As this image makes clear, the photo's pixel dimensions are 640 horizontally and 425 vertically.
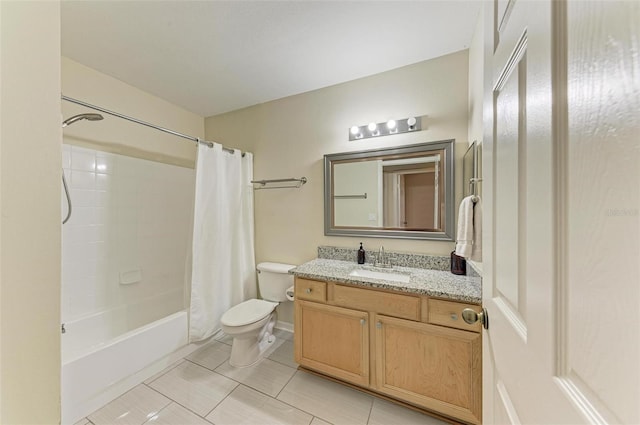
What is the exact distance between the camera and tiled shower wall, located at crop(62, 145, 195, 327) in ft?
5.98

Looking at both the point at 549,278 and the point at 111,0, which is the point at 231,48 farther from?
the point at 549,278

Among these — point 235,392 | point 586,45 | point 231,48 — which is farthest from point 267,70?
point 235,392

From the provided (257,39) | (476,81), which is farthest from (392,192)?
(257,39)

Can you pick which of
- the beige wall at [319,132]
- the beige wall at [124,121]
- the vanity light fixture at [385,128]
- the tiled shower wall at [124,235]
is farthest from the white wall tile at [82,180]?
the vanity light fixture at [385,128]

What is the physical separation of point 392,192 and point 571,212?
Answer: 63.2 inches

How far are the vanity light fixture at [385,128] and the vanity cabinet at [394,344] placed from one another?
4.13 feet

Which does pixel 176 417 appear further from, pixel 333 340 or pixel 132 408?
pixel 333 340

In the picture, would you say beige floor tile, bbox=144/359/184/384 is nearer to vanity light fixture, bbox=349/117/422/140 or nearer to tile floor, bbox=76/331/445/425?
tile floor, bbox=76/331/445/425

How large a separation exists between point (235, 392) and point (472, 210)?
1939mm

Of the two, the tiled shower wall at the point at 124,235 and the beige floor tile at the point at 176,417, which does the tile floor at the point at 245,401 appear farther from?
the tiled shower wall at the point at 124,235

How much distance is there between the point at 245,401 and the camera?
4.97 feet

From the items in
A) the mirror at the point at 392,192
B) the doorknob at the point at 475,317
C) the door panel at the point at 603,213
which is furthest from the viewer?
the mirror at the point at 392,192

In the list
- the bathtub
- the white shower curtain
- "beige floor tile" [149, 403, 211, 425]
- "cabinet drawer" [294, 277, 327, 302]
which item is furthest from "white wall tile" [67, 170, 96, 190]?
"cabinet drawer" [294, 277, 327, 302]

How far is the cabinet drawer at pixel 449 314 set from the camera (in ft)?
4.07
